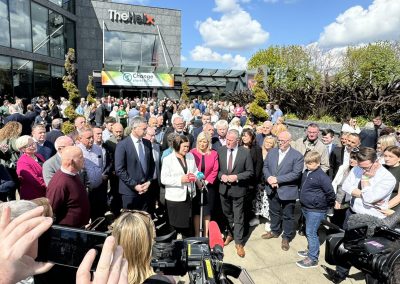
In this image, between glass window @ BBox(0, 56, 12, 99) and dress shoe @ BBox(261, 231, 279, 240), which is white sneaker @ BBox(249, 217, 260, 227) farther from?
glass window @ BBox(0, 56, 12, 99)

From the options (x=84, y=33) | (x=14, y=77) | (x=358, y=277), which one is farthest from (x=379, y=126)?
(x=84, y=33)

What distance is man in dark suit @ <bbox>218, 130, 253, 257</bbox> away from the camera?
182 inches

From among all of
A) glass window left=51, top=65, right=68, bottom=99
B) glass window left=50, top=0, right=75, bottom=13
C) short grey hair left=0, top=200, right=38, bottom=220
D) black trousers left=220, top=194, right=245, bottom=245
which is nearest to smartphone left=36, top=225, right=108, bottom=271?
short grey hair left=0, top=200, right=38, bottom=220

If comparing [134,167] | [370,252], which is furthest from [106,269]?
[134,167]

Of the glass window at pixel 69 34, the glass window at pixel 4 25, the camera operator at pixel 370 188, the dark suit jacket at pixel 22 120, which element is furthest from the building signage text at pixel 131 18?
the camera operator at pixel 370 188

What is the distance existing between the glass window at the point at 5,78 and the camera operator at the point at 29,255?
20.3 metres

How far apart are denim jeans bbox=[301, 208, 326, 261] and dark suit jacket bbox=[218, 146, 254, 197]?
0.97 metres

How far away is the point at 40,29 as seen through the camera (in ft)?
74.1

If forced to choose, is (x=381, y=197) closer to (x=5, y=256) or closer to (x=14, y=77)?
(x=5, y=256)

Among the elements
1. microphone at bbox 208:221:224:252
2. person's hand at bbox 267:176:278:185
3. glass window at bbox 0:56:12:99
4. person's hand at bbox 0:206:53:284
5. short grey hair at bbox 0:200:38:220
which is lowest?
person's hand at bbox 267:176:278:185

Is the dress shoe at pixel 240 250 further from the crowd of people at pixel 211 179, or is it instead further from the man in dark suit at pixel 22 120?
the man in dark suit at pixel 22 120

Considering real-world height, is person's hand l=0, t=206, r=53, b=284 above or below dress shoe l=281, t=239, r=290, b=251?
above

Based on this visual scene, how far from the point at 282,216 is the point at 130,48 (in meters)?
32.3

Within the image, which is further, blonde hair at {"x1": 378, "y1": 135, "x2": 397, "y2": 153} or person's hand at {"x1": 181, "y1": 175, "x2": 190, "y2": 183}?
blonde hair at {"x1": 378, "y1": 135, "x2": 397, "y2": 153}
